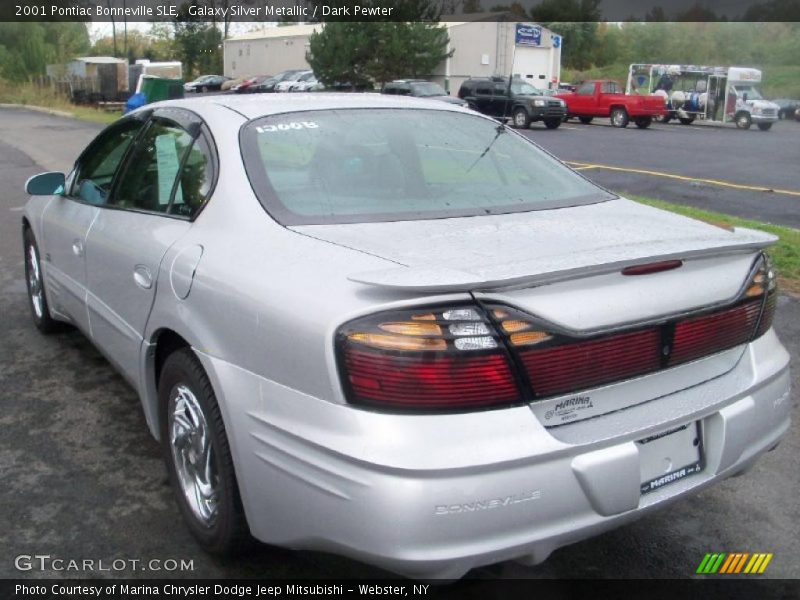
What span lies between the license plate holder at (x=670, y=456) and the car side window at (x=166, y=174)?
1762 millimetres

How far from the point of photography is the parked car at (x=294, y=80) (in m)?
44.4

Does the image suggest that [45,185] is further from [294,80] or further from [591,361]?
[294,80]

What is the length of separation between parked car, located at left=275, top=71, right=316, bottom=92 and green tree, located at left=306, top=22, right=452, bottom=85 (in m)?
0.93

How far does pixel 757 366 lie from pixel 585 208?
0.87 m

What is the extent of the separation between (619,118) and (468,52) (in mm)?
15054

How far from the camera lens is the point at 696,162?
18.6m

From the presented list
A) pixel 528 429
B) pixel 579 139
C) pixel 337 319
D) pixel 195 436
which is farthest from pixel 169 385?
pixel 579 139

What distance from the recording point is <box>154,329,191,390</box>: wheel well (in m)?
3.09

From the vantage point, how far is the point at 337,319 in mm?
2271

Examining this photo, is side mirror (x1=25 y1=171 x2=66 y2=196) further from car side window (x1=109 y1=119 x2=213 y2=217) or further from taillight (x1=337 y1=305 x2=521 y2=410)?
taillight (x1=337 y1=305 x2=521 y2=410)

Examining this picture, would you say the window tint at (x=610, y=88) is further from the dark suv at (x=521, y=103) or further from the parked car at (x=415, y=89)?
the parked car at (x=415, y=89)

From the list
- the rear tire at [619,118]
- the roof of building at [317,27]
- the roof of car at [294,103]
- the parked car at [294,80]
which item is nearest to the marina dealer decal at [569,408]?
the roof of car at [294,103]

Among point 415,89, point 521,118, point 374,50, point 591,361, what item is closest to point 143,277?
point 591,361

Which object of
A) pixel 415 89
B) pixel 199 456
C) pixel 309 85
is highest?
pixel 415 89
